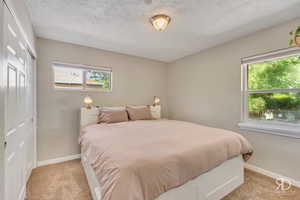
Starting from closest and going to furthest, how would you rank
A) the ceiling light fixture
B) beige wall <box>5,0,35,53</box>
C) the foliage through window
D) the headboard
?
beige wall <box>5,0,35,53</box>
the ceiling light fixture
the foliage through window
the headboard

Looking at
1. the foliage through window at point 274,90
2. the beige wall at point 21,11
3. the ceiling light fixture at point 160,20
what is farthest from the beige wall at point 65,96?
the foliage through window at point 274,90

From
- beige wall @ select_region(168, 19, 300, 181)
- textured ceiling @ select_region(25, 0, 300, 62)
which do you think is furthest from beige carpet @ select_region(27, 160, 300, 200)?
textured ceiling @ select_region(25, 0, 300, 62)

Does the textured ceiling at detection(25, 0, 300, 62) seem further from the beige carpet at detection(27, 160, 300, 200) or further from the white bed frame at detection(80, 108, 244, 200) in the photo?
the beige carpet at detection(27, 160, 300, 200)

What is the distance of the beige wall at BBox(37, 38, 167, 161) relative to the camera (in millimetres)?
2596

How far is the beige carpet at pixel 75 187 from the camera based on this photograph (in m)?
1.75

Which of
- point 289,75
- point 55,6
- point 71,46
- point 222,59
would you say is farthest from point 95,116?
point 289,75

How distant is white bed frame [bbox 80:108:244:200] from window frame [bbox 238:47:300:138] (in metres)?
0.76

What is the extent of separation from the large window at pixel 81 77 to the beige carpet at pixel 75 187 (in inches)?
64.3

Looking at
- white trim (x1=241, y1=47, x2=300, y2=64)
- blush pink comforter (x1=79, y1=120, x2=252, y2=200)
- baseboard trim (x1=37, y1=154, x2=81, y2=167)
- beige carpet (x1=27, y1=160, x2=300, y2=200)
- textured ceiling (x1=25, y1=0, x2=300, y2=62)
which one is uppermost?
textured ceiling (x1=25, y1=0, x2=300, y2=62)

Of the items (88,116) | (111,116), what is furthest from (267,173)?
(88,116)

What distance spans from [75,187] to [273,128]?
3077mm

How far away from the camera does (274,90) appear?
224 centimetres

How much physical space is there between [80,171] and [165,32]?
2.84 meters

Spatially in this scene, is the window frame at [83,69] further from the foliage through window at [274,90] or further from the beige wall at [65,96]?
the foliage through window at [274,90]
